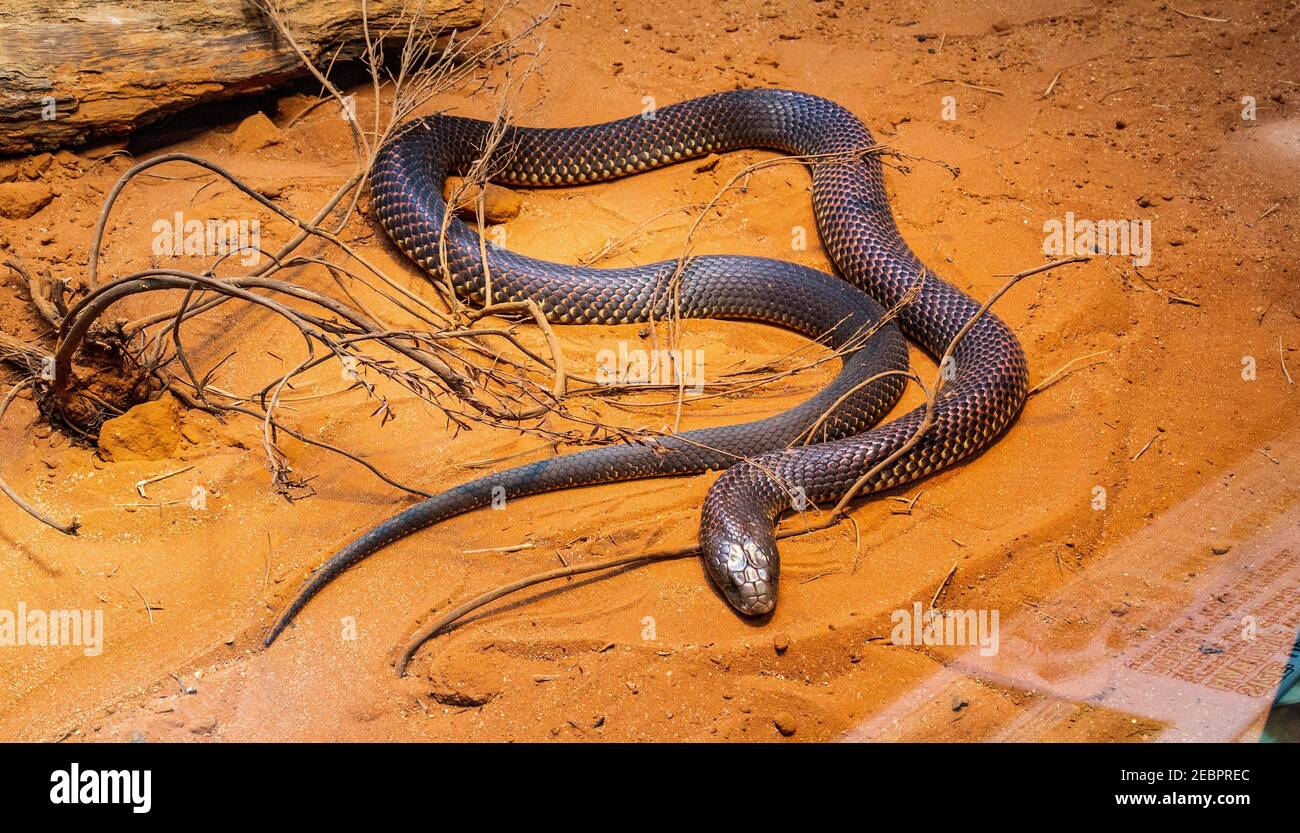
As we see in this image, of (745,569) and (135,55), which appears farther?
(135,55)

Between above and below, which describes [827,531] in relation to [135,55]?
below

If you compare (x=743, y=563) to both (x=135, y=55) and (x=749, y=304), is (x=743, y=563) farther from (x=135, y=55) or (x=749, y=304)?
(x=135, y=55)

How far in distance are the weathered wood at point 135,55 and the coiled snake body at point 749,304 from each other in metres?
1.19

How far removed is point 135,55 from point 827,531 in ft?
18.7

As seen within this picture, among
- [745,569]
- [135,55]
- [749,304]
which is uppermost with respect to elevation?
[135,55]

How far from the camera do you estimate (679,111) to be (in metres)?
7.88

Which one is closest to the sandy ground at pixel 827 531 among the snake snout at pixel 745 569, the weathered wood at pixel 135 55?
the snake snout at pixel 745 569

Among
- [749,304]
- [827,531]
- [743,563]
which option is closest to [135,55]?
[749,304]

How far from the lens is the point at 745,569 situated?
14.6ft

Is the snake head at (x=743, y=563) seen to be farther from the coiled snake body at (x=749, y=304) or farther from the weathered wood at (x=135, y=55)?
the weathered wood at (x=135, y=55)

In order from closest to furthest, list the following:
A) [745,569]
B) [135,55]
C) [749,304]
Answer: [745,569]
[749,304]
[135,55]
